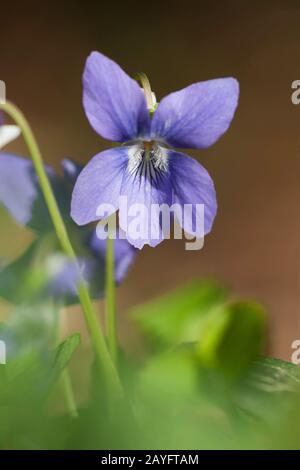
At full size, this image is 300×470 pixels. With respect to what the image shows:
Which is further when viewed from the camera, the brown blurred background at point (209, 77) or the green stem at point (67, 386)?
the brown blurred background at point (209, 77)

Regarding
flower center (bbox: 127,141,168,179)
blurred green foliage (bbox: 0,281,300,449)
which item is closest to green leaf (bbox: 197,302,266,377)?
blurred green foliage (bbox: 0,281,300,449)

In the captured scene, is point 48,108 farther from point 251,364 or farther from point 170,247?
point 251,364

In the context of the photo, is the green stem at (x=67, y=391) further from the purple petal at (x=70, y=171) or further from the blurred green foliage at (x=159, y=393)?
the purple petal at (x=70, y=171)

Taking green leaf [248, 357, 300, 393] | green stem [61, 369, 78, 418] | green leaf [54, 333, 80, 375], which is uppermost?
green leaf [54, 333, 80, 375]

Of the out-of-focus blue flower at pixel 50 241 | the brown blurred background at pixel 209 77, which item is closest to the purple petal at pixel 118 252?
the out-of-focus blue flower at pixel 50 241

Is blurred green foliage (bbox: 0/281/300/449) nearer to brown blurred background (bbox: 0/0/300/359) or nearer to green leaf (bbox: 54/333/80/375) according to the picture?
green leaf (bbox: 54/333/80/375)
